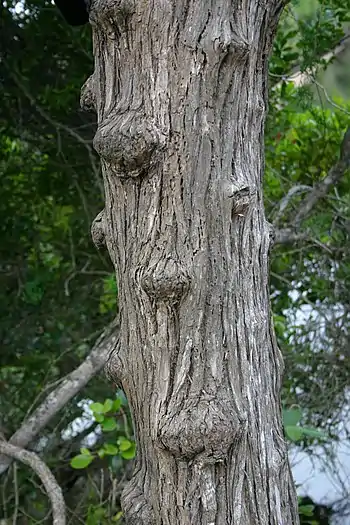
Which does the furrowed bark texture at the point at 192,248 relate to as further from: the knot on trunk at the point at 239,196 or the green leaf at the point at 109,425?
the green leaf at the point at 109,425

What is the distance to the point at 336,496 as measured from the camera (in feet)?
5.24

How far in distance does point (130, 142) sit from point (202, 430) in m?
0.25

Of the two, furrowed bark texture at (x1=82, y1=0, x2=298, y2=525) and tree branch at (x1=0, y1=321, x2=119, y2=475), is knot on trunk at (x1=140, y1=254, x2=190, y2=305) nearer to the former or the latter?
furrowed bark texture at (x1=82, y1=0, x2=298, y2=525)

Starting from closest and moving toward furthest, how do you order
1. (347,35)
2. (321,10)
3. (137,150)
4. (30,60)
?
(137,150) → (321,10) → (347,35) → (30,60)

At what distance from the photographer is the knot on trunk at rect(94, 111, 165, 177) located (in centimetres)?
56

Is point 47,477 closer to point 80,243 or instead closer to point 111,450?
point 111,450

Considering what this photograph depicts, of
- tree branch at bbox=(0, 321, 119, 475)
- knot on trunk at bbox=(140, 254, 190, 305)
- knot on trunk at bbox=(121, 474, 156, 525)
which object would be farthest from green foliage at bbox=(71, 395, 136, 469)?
knot on trunk at bbox=(140, 254, 190, 305)

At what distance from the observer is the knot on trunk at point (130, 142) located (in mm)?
563

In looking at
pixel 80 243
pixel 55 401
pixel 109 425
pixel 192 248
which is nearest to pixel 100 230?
pixel 192 248

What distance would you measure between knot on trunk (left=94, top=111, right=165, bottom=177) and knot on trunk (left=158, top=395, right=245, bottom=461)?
21 cm

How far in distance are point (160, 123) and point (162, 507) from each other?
1.13ft

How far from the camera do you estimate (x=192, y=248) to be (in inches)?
23.0

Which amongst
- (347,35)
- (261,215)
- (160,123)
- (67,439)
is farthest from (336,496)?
(160,123)

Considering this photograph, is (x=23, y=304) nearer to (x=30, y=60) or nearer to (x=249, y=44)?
(x=30, y=60)
